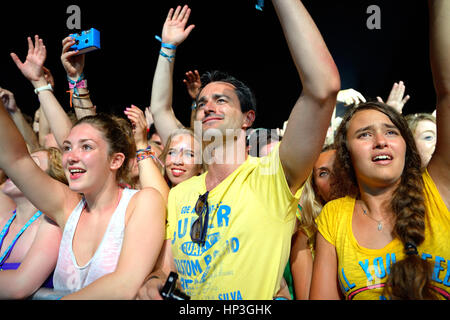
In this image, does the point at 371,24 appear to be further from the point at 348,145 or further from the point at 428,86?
the point at 348,145

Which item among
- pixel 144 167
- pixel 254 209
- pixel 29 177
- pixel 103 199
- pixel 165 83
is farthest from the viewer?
pixel 165 83

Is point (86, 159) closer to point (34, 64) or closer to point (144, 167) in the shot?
point (144, 167)

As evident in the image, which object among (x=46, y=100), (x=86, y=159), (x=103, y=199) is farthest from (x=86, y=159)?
(x=46, y=100)

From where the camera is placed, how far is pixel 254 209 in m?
1.50

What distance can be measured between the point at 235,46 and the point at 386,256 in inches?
122

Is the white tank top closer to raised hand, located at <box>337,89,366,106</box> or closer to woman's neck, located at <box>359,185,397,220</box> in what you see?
woman's neck, located at <box>359,185,397,220</box>

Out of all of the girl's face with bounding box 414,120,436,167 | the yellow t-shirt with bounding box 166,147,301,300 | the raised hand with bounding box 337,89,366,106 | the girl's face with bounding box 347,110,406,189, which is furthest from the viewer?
the raised hand with bounding box 337,89,366,106

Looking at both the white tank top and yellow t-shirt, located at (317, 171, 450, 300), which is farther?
the white tank top

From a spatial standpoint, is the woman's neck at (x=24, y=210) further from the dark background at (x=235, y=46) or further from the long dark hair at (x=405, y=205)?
the long dark hair at (x=405, y=205)

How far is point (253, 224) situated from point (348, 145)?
0.75m

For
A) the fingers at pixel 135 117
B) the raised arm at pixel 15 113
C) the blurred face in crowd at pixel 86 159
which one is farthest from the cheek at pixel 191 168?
the raised arm at pixel 15 113

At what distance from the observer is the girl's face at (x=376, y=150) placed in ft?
5.25

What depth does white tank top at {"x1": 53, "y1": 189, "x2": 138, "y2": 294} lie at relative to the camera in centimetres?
161

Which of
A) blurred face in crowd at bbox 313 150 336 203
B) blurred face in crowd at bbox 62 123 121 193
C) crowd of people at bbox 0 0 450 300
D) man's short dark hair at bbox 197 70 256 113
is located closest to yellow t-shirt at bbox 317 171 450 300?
crowd of people at bbox 0 0 450 300
